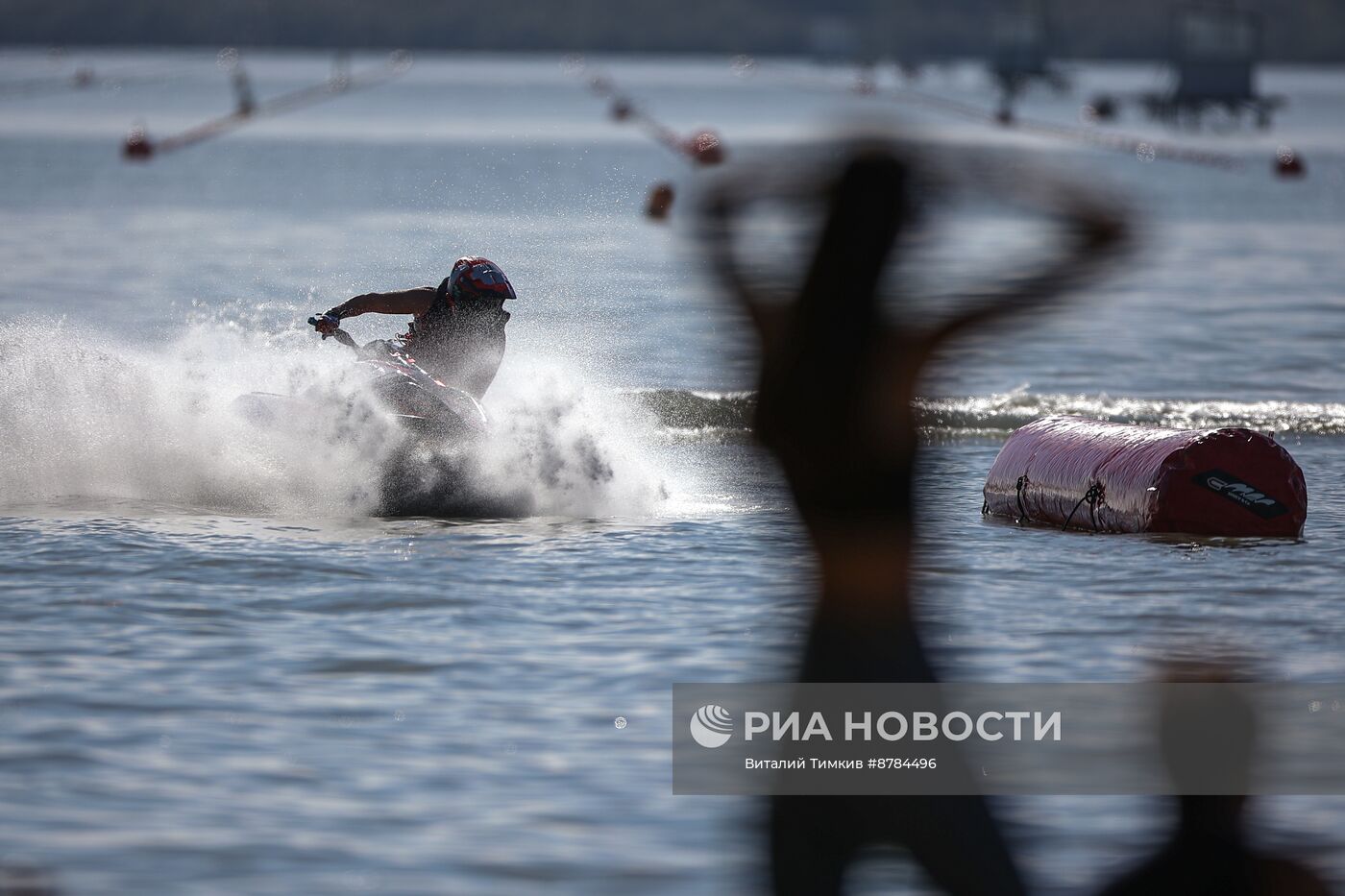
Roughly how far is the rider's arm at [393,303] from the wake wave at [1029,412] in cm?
442

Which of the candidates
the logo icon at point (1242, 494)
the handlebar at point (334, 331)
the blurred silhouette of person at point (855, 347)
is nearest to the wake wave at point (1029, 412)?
the handlebar at point (334, 331)

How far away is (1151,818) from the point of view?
8312 mm

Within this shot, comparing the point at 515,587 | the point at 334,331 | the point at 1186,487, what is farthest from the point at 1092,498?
the point at 334,331

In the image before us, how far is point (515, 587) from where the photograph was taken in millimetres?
12227

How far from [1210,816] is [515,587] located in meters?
4.96

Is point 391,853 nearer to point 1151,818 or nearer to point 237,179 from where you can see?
point 1151,818

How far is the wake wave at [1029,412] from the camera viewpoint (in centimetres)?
2055

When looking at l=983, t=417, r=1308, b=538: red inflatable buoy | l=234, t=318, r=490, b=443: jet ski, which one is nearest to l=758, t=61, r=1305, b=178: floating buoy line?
l=983, t=417, r=1308, b=538: red inflatable buoy

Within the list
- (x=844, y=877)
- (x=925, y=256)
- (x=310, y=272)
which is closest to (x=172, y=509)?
(x=844, y=877)

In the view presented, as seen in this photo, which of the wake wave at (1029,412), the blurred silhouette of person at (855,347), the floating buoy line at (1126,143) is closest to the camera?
the blurred silhouette of person at (855,347)

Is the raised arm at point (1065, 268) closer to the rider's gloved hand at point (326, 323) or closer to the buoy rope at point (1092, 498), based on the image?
the buoy rope at point (1092, 498)

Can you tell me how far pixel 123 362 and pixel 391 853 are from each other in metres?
10.4

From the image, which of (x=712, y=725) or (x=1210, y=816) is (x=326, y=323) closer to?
(x=712, y=725)

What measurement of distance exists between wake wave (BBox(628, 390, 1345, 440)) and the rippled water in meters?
0.07
